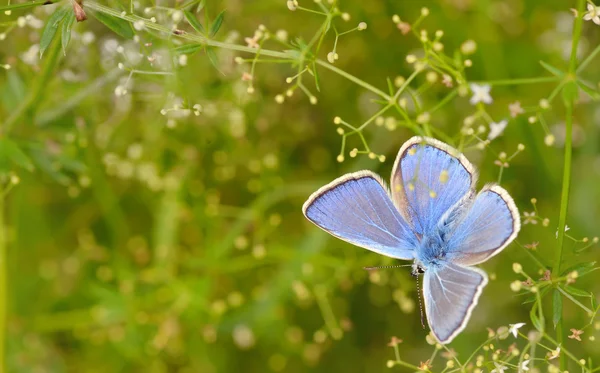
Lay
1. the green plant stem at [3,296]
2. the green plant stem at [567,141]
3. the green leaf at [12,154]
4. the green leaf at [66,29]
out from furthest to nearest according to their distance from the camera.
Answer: the green plant stem at [3,296] < the green leaf at [12,154] < the green leaf at [66,29] < the green plant stem at [567,141]

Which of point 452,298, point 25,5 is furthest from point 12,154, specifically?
point 452,298

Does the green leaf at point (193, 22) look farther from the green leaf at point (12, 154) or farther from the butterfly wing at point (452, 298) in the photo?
the butterfly wing at point (452, 298)

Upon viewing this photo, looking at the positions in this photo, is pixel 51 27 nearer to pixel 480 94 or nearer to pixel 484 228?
pixel 480 94

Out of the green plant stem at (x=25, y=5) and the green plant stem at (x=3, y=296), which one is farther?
the green plant stem at (x=3, y=296)

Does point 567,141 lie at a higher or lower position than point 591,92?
lower

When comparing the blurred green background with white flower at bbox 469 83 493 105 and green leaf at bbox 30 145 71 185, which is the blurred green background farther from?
white flower at bbox 469 83 493 105

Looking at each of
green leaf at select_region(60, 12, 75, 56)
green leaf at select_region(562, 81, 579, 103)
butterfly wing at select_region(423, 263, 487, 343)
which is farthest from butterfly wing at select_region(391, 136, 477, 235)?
green leaf at select_region(60, 12, 75, 56)

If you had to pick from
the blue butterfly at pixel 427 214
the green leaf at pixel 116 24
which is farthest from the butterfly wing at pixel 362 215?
the green leaf at pixel 116 24
